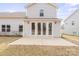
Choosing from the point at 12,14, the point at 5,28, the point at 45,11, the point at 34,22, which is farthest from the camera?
the point at 12,14

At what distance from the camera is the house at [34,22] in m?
12.1

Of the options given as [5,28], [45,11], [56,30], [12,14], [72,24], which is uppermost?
[45,11]

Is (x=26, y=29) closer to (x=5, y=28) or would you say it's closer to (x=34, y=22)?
(x=34, y=22)

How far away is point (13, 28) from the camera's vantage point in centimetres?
1299

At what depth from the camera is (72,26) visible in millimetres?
13930

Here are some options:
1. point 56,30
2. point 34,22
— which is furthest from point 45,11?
point 56,30

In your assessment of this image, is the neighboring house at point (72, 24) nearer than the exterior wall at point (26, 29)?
No

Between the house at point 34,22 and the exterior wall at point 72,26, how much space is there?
1.58m

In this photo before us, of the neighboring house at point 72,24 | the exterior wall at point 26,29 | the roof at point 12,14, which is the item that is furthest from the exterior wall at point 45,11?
the neighboring house at point 72,24

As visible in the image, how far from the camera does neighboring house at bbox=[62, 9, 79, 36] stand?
13500 millimetres

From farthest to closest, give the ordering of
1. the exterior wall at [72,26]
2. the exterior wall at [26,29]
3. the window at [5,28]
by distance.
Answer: the exterior wall at [72,26] → the window at [5,28] → the exterior wall at [26,29]

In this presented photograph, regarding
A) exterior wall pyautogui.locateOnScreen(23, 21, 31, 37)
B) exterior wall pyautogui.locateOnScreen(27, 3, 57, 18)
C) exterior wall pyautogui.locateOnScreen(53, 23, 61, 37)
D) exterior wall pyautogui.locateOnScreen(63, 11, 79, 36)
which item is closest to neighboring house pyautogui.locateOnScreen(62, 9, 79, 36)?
exterior wall pyautogui.locateOnScreen(63, 11, 79, 36)

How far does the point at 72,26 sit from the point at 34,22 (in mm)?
3189

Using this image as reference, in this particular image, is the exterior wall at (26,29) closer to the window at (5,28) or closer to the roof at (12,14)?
the roof at (12,14)
